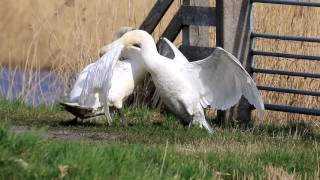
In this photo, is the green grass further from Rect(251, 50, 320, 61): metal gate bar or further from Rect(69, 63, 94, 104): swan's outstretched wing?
Rect(251, 50, 320, 61): metal gate bar

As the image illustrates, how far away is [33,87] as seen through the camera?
13.4 metres

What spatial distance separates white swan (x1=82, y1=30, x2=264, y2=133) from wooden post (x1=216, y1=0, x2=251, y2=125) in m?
0.63

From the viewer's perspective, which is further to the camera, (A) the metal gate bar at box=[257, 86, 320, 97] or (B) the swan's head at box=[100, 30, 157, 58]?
(A) the metal gate bar at box=[257, 86, 320, 97]

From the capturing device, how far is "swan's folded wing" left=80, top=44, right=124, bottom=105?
35.4ft

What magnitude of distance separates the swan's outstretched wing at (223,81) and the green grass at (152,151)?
0.38m

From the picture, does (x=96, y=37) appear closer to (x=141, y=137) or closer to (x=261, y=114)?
(x=261, y=114)

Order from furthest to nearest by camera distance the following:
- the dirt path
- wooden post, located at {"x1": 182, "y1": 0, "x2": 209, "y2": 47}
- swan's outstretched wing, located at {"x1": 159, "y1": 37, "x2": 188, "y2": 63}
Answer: wooden post, located at {"x1": 182, "y1": 0, "x2": 209, "y2": 47}
swan's outstretched wing, located at {"x1": 159, "y1": 37, "x2": 188, "y2": 63}
the dirt path

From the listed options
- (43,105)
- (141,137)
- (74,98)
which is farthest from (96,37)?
(141,137)

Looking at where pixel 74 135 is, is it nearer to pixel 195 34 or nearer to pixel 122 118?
pixel 122 118

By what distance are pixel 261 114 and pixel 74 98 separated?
274 cm

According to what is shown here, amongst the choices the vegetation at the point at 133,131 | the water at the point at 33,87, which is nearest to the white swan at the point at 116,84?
the vegetation at the point at 133,131

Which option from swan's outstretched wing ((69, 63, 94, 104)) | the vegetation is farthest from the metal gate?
swan's outstretched wing ((69, 63, 94, 104))

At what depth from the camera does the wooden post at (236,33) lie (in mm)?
11938

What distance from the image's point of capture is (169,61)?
36.7ft
